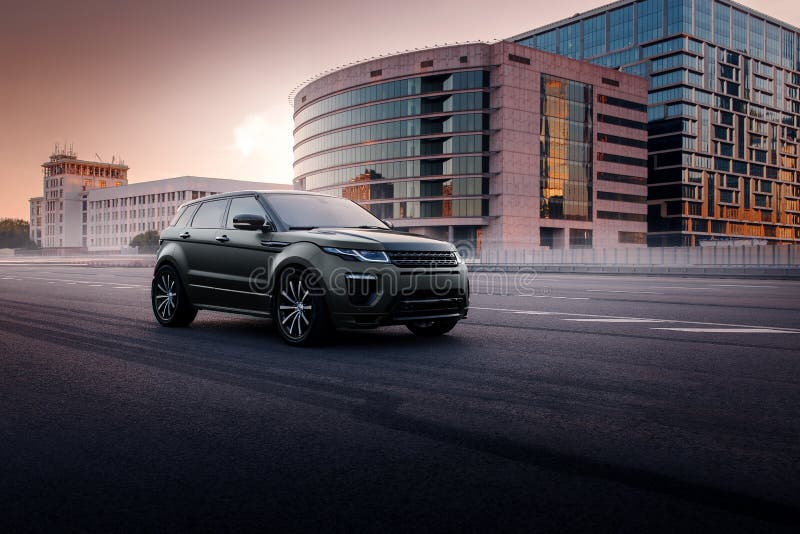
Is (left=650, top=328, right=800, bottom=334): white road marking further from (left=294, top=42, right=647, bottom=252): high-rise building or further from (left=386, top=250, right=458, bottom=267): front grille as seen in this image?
(left=294, top=42, right=647, bottom=252): high-rise building

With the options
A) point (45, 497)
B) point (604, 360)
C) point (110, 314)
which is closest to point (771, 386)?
point (604, 360)

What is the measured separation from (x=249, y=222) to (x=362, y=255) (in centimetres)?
145

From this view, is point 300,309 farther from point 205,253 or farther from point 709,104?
point 709,104

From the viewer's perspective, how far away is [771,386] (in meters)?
5.12

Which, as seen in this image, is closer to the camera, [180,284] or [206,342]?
[206,342]

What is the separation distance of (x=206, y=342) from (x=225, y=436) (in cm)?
395

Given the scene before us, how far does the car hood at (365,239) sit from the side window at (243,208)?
2.60 feet

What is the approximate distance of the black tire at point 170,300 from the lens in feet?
29.0

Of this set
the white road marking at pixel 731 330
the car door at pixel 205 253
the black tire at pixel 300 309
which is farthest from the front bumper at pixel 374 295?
the white road marking at pixel 731 330

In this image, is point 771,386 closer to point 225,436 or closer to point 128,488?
point 225,436

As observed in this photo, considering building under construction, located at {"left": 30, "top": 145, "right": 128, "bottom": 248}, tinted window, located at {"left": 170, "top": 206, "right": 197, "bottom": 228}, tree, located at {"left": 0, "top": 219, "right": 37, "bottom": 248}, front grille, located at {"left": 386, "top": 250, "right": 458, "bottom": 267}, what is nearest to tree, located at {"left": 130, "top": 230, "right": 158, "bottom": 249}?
building under construction, located at {"left": 30, "top": 145, "right": 128, "bottom": 248}

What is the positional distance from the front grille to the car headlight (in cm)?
7

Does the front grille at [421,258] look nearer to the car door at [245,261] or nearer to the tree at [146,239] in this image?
the car door at [245,261]

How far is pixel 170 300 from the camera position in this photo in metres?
9.02
